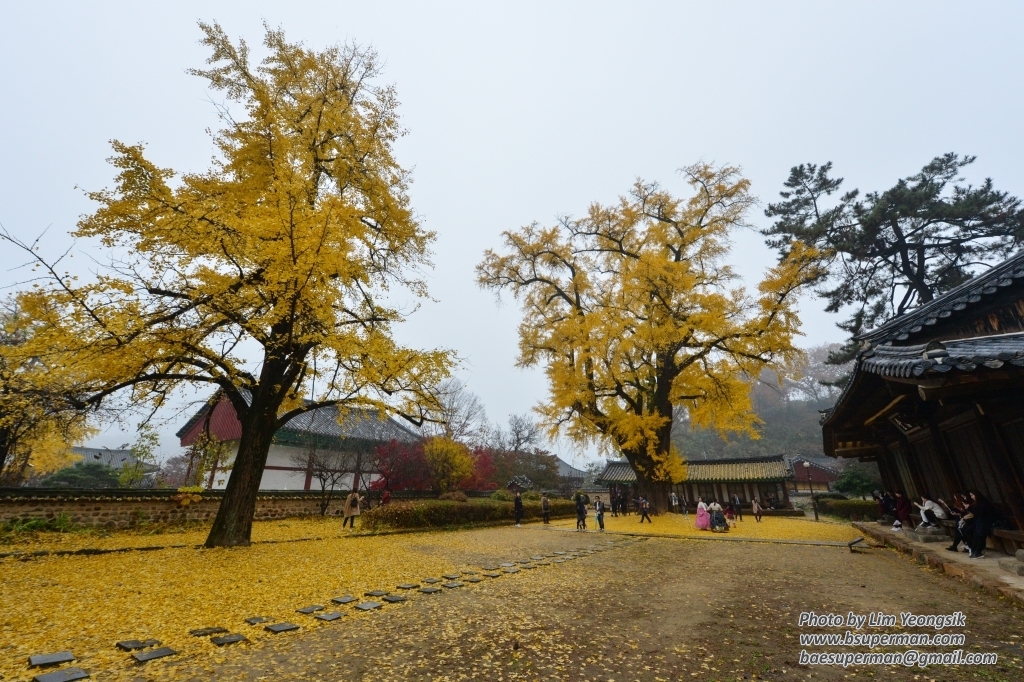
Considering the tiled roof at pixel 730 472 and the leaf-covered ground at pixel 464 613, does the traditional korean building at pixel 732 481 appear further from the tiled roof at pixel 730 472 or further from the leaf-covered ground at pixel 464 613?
the leaf-covered ground at pixel 464 613

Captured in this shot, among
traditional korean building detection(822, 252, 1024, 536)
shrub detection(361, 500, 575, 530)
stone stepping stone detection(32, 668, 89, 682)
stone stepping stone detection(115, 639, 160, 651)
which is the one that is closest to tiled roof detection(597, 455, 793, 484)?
shrub detection(361, 500, 575, 530)

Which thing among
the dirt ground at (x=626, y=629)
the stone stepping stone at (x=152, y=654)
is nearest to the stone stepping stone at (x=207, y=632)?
the stone stepping stone at (x=152, y=654)

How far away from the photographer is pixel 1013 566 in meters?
5.98

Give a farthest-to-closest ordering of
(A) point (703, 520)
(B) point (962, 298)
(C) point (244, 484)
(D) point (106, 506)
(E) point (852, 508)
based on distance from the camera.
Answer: (E) point (852, 508)
(A) point (703, 520)
(D) point (106, 506)
(C) point (244, 484)
(B) point (962, 298)

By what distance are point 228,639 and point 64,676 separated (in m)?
1.18

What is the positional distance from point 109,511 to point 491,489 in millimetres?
20058

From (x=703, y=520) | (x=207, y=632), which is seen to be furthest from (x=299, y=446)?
(x=207, y=632)

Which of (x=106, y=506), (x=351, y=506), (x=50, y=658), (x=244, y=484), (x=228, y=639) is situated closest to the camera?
(x=50, y=658)

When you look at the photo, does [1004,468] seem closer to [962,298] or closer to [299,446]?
[962,298]

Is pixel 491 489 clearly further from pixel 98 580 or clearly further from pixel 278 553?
pixel 98 580

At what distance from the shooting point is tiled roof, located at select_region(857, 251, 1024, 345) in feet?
25.0

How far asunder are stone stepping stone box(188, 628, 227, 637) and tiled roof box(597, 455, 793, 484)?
27.3 m

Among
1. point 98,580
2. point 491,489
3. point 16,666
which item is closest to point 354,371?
point 98,580

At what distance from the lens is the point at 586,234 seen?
23.3m
